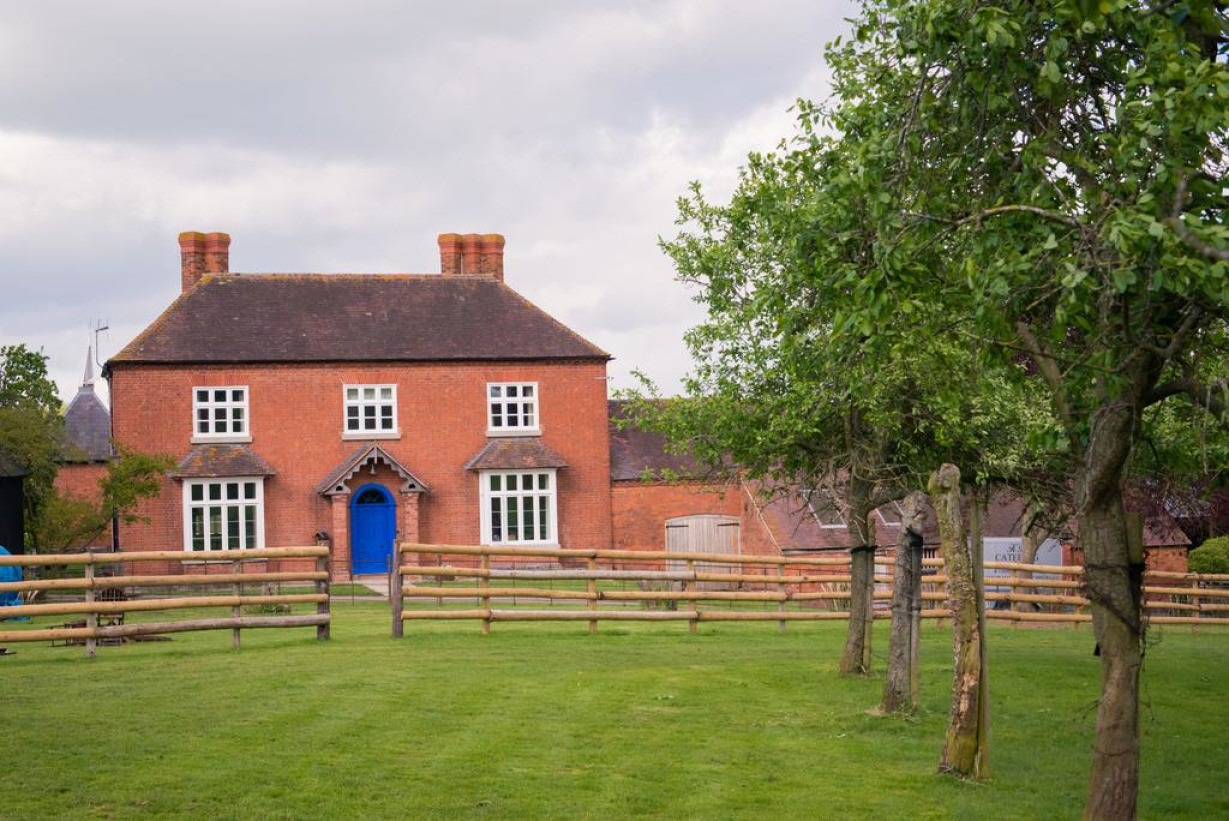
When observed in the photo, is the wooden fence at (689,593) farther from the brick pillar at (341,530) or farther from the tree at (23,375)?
the tree at (23,375)

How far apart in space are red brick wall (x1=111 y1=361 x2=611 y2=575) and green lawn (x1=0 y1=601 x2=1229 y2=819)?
74.5 feet

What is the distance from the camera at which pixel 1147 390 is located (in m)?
9.41

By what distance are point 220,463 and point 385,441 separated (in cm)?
502

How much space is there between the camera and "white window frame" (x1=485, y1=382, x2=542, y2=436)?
44.5 meters

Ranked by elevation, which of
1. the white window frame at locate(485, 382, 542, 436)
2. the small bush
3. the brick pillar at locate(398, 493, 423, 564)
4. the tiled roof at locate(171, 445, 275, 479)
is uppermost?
the white window frame at locate(485, 382, 542, 436)

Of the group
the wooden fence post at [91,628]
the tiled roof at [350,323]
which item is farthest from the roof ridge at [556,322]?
the wooden fence post at [91,628]

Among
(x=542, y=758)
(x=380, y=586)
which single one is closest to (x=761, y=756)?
(x=542, y=758)

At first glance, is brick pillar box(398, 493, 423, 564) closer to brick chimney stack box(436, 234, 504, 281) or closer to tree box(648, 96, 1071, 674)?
brick chimney stack box(436, 234, 504, 281)

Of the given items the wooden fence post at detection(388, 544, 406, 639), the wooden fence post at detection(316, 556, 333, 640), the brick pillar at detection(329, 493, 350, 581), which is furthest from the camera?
the brick pillar at detection(329, 493, 350, 581)

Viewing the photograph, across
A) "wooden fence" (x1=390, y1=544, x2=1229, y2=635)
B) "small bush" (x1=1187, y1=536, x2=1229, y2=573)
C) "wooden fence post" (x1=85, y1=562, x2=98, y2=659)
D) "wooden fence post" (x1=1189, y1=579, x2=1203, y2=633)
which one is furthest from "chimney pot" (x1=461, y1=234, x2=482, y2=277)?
"wooden fence post" (x1=85, y1=562, x2=98, y2=659)

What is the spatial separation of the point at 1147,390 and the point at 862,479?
8.65 m

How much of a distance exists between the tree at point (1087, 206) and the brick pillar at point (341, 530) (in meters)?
33.4

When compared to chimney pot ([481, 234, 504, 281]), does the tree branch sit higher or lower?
lower

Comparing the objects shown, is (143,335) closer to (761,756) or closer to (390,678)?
(390,678)
